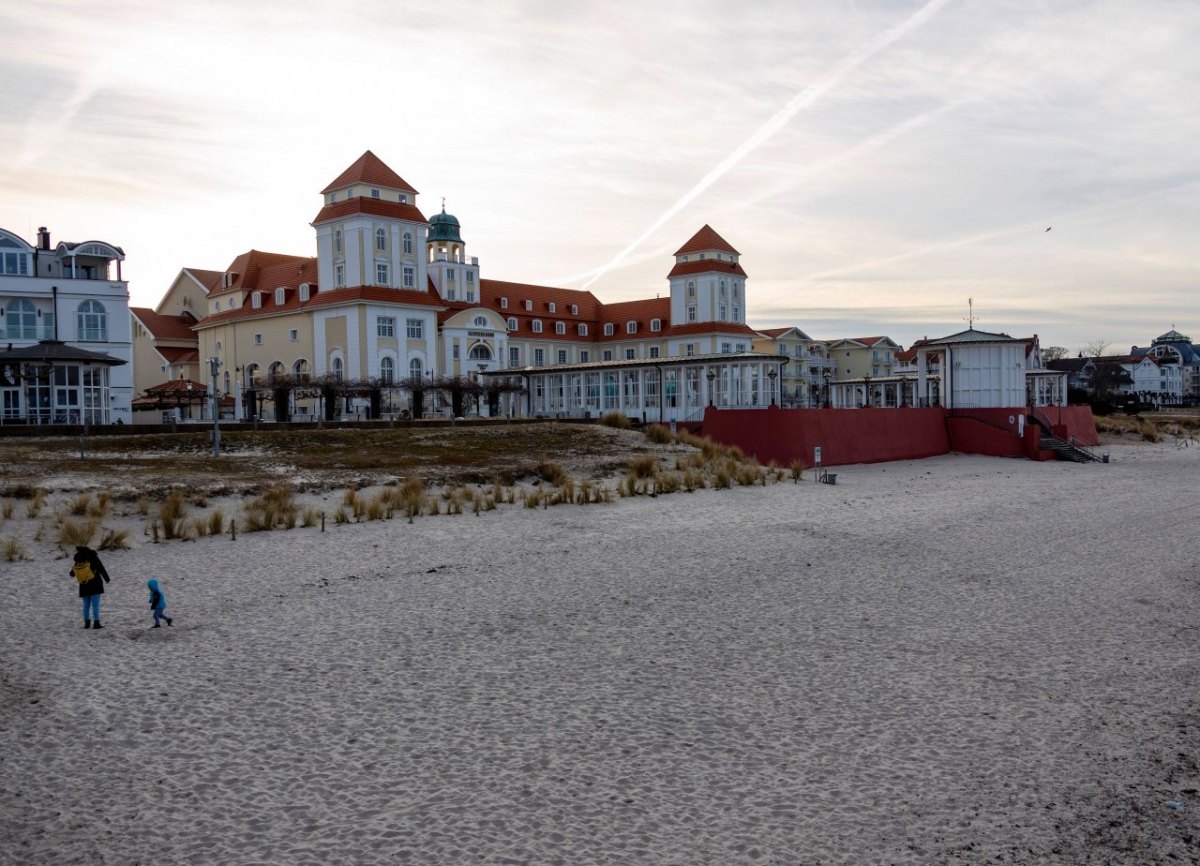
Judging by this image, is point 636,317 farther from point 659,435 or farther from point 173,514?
point 173,514

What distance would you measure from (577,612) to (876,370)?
9822 centimetres

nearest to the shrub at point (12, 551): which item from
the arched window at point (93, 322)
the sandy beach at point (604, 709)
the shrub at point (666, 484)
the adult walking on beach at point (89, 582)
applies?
the sandy beach at point (604, 709)

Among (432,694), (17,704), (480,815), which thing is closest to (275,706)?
(432,694)

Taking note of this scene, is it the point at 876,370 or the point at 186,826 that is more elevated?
the point at 876,370

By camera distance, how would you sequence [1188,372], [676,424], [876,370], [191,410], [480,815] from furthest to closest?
[1188,372] < [876,370] < [191,410] < [676,424] < [480,815]

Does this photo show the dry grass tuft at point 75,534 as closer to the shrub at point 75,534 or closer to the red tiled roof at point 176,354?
the shrub at point 75,534

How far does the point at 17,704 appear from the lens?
8.48 metres

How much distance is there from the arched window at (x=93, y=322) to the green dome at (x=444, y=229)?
32.4m

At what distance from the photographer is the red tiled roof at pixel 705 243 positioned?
76.1 meters

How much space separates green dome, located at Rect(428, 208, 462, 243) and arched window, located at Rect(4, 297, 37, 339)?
34.7 m

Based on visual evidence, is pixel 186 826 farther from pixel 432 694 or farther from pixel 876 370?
pixel 876 370

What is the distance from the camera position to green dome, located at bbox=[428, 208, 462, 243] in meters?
74.1

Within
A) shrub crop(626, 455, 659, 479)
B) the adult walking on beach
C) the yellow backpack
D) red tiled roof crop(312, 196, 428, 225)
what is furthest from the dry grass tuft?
red tiled roof crop(312, 196, 428, 225)

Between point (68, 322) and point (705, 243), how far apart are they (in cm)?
4731
